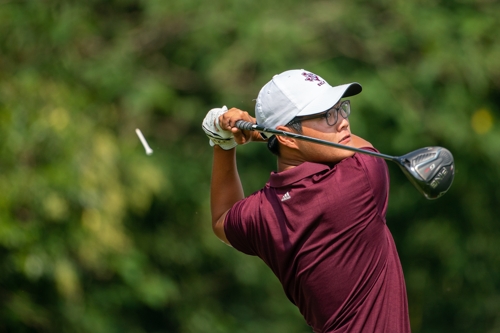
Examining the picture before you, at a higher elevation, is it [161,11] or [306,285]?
[306,285]

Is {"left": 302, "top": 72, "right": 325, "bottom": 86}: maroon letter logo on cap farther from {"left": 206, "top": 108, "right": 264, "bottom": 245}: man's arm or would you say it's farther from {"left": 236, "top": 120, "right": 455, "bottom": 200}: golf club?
{"left": 236, "top": 120, "right": 455, "bottom": 200}: golf club

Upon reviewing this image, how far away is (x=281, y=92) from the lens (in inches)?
106

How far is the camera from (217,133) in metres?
2.96

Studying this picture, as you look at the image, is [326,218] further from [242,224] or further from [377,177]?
[242,224]

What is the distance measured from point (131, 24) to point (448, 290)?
4.00m

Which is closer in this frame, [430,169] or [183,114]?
[430,169]

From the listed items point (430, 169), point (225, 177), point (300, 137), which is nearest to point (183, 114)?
point (225, 177)

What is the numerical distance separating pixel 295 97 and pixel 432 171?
50 centimetres

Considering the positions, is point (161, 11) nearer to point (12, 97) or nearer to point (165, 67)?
point (165, 67)

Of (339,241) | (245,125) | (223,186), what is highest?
(245,125)

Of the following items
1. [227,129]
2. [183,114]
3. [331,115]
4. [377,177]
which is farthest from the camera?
[183,114]

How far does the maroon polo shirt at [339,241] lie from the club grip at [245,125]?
0.18 m

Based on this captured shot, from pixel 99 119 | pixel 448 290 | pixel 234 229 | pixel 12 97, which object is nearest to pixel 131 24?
pixel 99 119

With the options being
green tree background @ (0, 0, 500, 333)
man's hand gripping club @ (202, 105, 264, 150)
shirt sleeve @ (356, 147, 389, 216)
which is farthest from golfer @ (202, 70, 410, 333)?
green tree background @ (0, 0, 500, 333)
